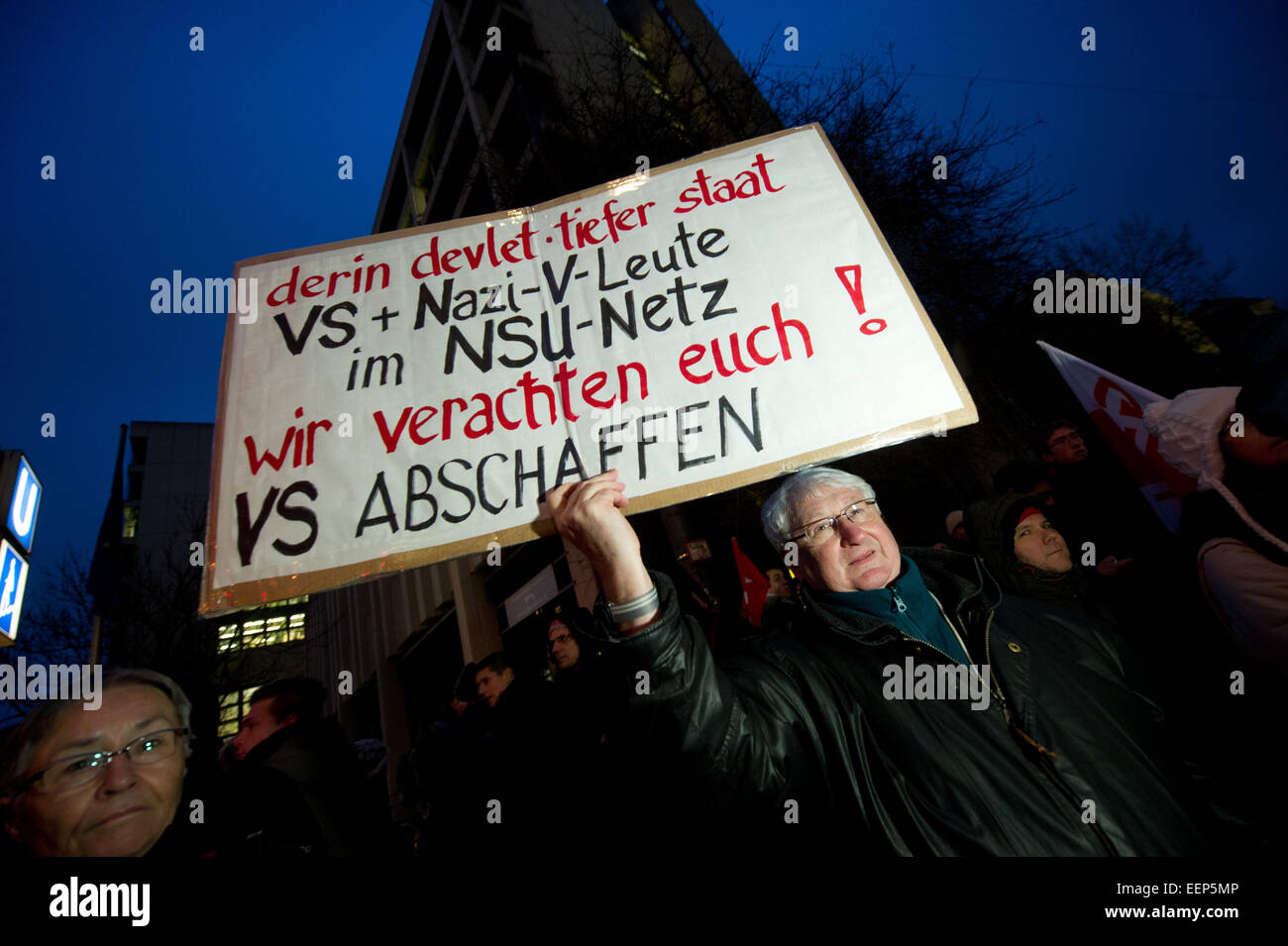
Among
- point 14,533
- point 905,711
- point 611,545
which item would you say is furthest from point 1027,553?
point 14,533

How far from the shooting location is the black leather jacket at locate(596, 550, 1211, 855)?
1.21m

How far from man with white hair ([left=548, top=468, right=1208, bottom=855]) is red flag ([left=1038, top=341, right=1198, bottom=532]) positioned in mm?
2401

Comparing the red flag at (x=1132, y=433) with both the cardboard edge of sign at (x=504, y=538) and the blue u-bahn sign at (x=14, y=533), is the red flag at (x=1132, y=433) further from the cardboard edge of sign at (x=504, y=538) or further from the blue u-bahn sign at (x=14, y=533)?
the blue u-bahn sign at (x=14, y=533)

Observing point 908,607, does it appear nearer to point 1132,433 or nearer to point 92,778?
point 92,778

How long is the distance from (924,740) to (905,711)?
73mm

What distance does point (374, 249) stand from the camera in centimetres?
202

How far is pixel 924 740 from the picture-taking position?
1328mm

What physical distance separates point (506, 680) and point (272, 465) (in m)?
2.78

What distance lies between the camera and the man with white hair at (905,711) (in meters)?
1.22

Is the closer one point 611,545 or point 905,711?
point 611,545

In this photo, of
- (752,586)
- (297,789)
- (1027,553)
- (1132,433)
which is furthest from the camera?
(752,586)

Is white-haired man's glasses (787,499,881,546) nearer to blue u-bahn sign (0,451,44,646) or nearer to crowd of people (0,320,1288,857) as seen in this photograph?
crowd of people (0,320,1288,857)

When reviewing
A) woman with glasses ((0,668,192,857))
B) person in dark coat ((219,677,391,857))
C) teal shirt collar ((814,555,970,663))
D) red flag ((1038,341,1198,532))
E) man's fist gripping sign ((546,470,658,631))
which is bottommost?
person in dark coat ((219,677,391,857))

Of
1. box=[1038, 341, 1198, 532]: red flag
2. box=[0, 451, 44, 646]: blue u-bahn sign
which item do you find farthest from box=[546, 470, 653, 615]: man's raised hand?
box=[0, 451, 44, 646]: blue u-bahn sign
